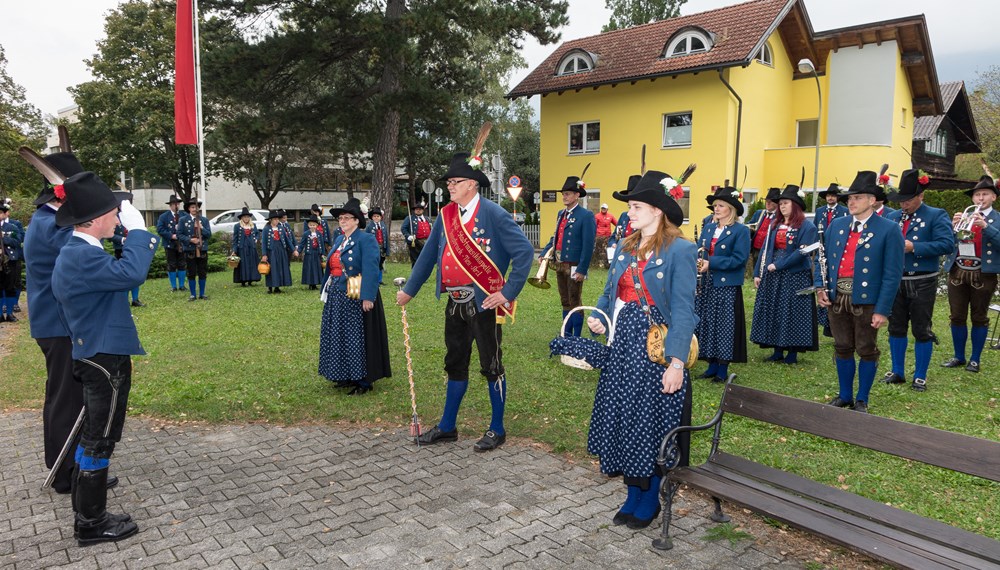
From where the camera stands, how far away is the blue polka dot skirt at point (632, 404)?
3768 mm

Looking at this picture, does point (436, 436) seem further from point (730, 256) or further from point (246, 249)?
point (246, 249)

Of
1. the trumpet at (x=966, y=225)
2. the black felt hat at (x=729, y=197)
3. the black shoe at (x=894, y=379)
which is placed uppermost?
the black felt hat at (x=729, y=197)

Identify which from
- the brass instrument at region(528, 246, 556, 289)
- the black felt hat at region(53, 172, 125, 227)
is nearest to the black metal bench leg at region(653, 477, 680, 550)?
the black felt hat at region(53, 172, 125, 227)

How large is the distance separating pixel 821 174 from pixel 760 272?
17.8 m

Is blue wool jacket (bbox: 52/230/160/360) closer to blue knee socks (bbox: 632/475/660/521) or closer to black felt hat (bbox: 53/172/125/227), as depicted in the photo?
black felt hat (bbox: 53/172/125/227)

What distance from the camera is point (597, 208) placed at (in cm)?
2831

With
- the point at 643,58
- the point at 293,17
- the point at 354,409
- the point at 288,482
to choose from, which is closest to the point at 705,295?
the point at 354,409

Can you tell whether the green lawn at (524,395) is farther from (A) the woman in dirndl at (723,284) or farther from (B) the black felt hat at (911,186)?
(B) the black felt hat at (911,186)

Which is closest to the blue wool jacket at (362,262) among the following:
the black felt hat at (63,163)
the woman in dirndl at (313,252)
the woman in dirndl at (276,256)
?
the black felt hat at (63,163)

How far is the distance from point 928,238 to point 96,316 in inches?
296

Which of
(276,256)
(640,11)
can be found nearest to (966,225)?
(276,256)

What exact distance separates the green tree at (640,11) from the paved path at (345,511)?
126 feet

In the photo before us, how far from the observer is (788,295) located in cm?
831

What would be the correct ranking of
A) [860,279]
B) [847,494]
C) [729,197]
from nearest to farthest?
[847,494] → [860,279] → [729,197]
